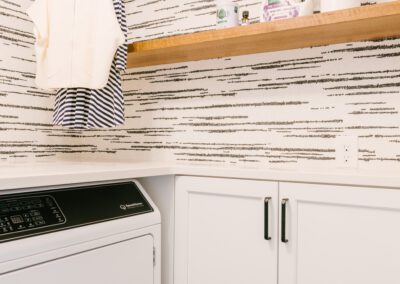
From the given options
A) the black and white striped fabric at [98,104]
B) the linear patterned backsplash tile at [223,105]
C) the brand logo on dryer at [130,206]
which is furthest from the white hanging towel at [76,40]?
the brand logo on dryer at [130,206]

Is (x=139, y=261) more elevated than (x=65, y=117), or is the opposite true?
(x=65, y=117)

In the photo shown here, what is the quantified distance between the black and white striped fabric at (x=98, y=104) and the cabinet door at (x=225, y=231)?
0.48 metres

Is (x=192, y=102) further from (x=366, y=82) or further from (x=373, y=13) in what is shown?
(x=373, y=13)

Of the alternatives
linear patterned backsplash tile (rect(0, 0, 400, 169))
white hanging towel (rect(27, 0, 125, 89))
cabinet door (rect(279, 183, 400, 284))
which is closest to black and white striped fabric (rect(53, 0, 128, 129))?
white hanging towel (rect(27, 0, 125, 89))

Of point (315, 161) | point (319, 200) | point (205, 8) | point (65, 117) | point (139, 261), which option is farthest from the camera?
point (205, 8)

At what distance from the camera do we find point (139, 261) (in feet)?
4.83

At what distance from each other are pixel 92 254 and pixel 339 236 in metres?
0.82

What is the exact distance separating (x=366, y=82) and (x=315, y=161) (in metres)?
0.40

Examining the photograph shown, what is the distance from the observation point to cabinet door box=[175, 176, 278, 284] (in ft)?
4.68

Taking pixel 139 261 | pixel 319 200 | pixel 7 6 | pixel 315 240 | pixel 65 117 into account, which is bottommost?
pixel 139 261

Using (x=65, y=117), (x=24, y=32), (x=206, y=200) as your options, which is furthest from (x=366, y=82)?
(x=24, y=32)

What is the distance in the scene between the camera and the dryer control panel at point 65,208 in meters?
1.14

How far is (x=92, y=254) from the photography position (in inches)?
50.9

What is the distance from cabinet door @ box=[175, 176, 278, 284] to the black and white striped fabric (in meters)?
0.48
